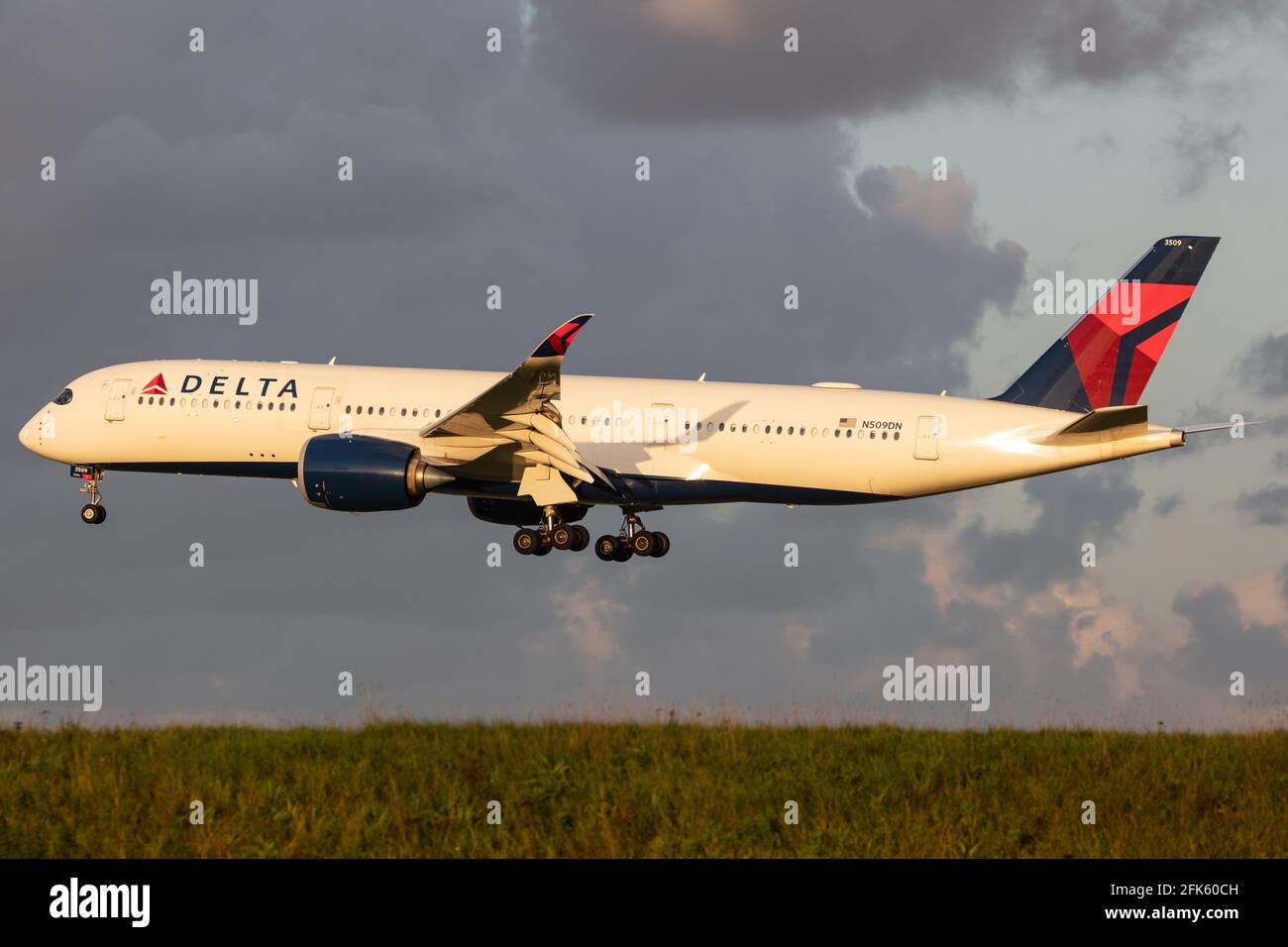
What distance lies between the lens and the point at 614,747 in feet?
76.7

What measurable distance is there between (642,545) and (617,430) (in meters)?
3.37

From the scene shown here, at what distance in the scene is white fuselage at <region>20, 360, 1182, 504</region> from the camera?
39344 mm

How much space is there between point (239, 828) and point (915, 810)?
28.8 ft

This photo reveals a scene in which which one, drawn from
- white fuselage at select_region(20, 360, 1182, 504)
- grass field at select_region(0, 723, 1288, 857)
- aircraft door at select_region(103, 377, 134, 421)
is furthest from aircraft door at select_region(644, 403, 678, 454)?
grass field at select_region(0, 723, 1288, 857)

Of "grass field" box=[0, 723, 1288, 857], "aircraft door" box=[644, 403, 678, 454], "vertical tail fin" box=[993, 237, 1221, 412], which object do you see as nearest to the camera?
"grass field" box=[0, 723, 1288, 857]

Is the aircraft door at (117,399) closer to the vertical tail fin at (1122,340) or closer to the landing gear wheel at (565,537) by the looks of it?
the landing gear wheel at (565,537)

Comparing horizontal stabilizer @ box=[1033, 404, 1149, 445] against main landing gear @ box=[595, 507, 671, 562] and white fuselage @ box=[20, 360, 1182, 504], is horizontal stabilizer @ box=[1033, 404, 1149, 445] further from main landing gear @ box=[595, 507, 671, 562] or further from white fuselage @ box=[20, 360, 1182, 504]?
main landing gear @ box=[595, 507, 671, 562]

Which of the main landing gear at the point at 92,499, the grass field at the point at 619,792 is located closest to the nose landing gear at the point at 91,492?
the main landing gear at the point at 92,499

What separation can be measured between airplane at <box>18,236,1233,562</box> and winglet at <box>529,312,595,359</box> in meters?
1.39

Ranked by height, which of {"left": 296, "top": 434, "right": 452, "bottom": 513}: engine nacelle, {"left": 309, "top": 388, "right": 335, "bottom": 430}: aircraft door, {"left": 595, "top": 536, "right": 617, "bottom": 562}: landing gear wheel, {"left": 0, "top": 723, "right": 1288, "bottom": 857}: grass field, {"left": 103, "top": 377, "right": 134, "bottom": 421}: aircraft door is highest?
{"left": 103, "top": 377, "right": 134, "bottom": 421}: aircraft door

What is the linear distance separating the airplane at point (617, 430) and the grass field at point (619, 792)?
1418 centimetres

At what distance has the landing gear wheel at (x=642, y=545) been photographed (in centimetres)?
4253
